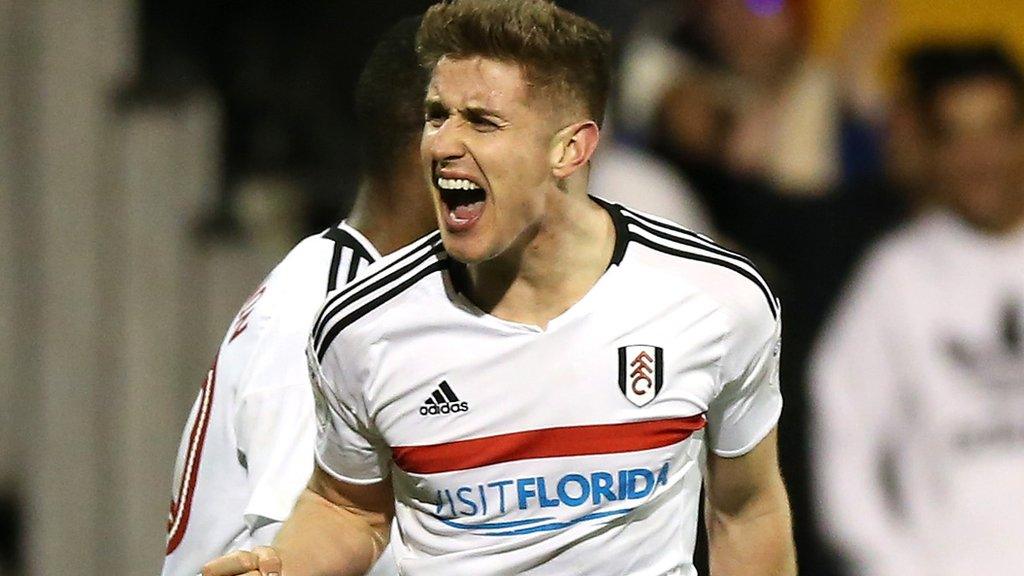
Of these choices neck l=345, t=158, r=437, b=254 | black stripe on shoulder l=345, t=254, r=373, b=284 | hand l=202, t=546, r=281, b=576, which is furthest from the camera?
neck l=345, t=158, r=437, b=254

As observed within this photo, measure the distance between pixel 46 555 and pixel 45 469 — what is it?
337mm

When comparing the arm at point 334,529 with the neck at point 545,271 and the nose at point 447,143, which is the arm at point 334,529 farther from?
the nose at point 447,143

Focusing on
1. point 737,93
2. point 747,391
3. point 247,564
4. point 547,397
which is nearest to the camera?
point 247,564

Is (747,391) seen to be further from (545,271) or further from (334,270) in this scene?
(334,270)

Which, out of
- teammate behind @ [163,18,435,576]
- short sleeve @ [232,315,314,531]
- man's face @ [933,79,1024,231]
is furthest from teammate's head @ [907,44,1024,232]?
short sleeve @ [232,315,314,531]

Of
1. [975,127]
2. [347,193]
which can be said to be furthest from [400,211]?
[347,193]

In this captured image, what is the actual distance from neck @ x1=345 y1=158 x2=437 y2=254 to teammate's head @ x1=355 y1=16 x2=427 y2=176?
0.02 metres

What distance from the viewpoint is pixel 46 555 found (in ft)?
25.0

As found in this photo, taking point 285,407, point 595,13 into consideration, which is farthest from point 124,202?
point 285,407

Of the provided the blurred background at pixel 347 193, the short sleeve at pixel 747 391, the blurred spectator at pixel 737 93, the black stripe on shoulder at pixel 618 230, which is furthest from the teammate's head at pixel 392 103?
the blurred spectator at pixel 737 93

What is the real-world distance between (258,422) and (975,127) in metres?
3.68

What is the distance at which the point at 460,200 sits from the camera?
279 centimetres

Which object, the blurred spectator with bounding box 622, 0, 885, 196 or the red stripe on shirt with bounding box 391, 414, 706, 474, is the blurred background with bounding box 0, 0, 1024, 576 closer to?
the blurred spectator with bounding box 622, 0, 885, 196

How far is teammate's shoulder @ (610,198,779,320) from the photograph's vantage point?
290 centimetres
